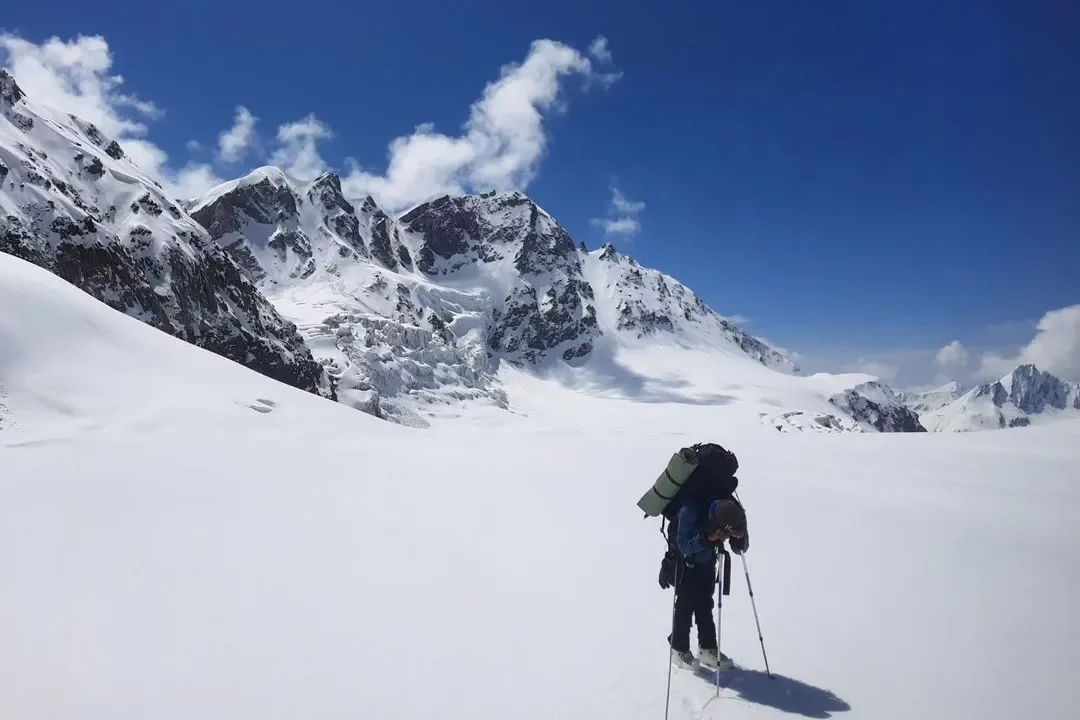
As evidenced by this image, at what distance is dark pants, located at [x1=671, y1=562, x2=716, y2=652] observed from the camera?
16.6 ft

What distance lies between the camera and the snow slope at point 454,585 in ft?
14.2

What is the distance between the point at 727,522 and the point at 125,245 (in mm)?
80611

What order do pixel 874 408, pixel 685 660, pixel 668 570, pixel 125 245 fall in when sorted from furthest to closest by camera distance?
pixel 874 408 → pixel 125 245 → pixel 668 570 → pixel 685 660

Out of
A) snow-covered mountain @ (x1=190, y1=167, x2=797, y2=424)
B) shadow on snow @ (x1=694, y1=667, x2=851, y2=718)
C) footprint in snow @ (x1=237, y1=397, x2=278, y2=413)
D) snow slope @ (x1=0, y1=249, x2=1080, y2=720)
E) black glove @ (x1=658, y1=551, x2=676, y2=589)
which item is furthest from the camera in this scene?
snow-covered mountain @ (x1=190, y1=167, x2=797, y2=424)

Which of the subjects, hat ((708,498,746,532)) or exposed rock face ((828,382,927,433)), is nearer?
hat ((708,498,746,532))

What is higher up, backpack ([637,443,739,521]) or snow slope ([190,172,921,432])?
snow slope ([190,172,921,432])

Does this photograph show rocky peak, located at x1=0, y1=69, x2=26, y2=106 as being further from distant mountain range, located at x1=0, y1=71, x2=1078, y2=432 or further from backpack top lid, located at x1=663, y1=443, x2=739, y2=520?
backpack top lid, located at x1=663, y1=443, x2=739, y2=520

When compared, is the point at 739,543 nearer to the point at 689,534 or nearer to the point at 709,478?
the point at 689,534

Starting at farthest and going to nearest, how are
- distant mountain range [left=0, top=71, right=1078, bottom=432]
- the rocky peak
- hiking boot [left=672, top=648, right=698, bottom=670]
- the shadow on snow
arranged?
the rocky peak → distant mountain range [left=0, top=71, right=1078, bottom=432] → hiking boot [left=672, top=648, right=698, bottom=670] → the shadow on snow

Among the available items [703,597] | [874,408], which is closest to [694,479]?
[703,597]

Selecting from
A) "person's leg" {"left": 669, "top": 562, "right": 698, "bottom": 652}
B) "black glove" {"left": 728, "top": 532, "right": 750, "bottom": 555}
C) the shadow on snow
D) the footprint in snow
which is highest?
the footprint in snow

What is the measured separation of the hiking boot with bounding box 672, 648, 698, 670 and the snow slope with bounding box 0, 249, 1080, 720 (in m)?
0.10

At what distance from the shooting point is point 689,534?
5035 millimetres

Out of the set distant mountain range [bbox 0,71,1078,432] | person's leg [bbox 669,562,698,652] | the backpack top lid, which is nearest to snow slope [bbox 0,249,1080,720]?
person's leg [bbox 669,562,698,652]
